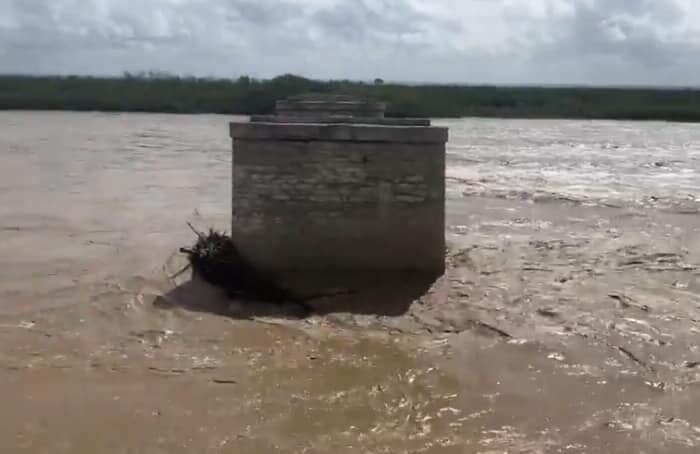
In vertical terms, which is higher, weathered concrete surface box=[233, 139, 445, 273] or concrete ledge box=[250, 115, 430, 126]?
concrete ledge box=[250, 115, 430, 126]

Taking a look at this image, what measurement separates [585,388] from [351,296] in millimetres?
2652

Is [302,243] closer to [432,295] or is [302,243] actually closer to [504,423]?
[432,295]

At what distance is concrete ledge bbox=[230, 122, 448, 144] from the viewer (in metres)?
8.70

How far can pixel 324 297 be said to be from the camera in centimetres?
863

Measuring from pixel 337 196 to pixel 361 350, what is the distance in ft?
6.39

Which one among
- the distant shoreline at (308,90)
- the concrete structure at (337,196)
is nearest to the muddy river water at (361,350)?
the concrete structure at (337,196)

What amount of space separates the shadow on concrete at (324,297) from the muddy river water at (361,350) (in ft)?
0.17

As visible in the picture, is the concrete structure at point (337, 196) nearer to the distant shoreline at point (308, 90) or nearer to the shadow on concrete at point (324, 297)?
the shadow on concrete at point (324, 297)

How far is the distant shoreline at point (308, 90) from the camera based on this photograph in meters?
63.8

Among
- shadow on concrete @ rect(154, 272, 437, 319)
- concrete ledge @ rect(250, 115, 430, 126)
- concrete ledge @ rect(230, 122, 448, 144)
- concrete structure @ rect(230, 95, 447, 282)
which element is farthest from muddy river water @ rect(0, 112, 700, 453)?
concrete ledge @ rect(250, 115, 430, 126)

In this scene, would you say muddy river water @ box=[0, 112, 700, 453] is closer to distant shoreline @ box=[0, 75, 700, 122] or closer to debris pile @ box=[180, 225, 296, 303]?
debris pile @ box=[180, 225, 296, 303]

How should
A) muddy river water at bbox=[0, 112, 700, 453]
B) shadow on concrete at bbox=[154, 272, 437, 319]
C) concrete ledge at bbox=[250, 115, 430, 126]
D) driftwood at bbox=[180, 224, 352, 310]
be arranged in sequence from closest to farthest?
muddy river water at bbox=[0, 112, 700, 453] → shadow on concrete at bbox=[154, 272, 437, 319] → driftwood at bbox=[180, 224, 352, 310] → concrete ledge at bbox=[250, 115, 430, 126]

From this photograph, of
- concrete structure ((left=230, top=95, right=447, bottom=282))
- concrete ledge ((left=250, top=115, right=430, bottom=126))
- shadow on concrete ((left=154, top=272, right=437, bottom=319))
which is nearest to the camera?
shadow on concrete ((left=154, top=272, right=437, bottom=319))

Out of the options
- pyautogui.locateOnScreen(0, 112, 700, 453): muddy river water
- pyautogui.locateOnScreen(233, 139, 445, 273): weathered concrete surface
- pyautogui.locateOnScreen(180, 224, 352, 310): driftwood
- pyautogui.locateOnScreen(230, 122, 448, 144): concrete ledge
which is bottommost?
pyautogui.locateOnScreen(0, 112, 700, 453): muddy river water
